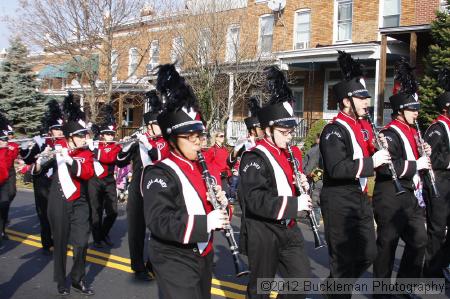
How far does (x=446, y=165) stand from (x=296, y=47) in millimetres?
16294

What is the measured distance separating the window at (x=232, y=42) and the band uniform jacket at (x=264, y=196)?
15.2 metres

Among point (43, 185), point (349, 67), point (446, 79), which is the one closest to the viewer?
point (349, 67)

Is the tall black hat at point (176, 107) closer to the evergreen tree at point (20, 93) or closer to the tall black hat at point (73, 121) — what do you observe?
the tall black hat at point (73, 121)

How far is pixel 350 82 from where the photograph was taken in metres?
5.21

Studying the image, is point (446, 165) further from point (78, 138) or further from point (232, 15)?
point (232, 15)

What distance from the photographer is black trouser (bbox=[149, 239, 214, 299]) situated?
3.61 m

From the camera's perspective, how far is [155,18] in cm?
2055

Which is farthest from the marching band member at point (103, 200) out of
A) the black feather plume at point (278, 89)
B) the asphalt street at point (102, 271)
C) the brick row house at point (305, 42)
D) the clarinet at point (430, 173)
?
the brick row house at point (305, 42)

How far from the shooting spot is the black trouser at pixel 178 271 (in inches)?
142

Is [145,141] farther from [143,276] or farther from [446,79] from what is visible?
[446,79]

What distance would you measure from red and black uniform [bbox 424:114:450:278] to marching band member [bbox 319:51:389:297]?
162cm

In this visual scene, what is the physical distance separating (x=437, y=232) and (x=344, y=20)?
15.6 m

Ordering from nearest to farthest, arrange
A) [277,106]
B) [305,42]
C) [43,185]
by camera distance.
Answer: [277,106] → [43,185] → [305,42]

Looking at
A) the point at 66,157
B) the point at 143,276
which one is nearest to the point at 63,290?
the point at 143,276
